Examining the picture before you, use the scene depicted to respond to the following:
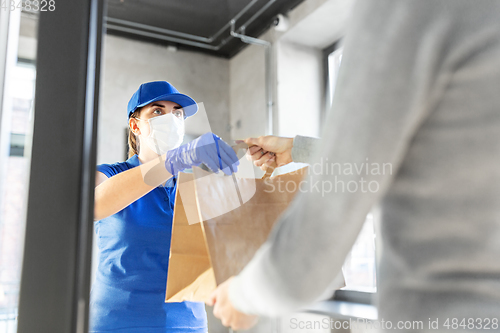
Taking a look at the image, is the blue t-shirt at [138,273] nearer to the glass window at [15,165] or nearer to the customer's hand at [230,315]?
the glass window at [15,165]

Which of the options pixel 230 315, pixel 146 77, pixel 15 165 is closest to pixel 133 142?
pixel 15 165

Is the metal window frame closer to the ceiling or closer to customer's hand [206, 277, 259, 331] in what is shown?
customer's hand [206, 277, 259, 331]

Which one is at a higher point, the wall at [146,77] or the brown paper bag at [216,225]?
the wall at [146,77]

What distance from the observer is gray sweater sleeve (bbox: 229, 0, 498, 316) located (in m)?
0.25

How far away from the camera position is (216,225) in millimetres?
415

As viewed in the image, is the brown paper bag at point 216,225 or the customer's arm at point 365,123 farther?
the brown paper bag at point 216,225

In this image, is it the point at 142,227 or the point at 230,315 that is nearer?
the point at 230,315

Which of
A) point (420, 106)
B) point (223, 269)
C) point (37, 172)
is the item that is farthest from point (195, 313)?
point (420, 106)

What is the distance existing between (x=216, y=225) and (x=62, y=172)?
163mm

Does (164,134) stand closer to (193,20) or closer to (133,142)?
(133,142)

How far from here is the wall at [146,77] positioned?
2.13 m

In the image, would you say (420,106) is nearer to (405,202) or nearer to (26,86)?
(405,202)

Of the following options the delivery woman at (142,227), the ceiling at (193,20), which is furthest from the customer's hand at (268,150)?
the ceiling at (193,20)

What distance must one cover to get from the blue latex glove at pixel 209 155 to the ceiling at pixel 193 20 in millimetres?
1649
